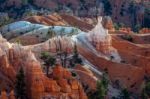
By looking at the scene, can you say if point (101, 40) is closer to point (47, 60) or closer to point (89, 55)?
point (89, 55)

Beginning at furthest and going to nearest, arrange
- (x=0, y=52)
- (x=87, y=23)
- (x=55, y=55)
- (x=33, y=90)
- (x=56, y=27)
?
1. (x=87, y=23)
2. (x=56, y=27)
3. (x=55, y=55)
4. (x=0, y=52)
5. (x=33, y=90)

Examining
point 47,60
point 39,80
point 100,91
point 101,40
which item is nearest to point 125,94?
point 100,91

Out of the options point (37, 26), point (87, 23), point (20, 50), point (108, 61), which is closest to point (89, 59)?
point (108, 61)

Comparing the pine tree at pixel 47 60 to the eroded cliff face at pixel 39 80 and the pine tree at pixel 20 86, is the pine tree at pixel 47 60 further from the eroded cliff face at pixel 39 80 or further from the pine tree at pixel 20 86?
the pine tree at pixel 20 86

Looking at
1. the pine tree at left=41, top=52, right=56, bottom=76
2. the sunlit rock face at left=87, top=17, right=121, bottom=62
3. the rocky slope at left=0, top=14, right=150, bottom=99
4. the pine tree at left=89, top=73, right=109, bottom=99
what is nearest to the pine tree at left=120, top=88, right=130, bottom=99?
the pine tree at left=89, top=73, right=109, bottom=99

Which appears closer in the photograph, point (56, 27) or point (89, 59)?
point (89, 59)

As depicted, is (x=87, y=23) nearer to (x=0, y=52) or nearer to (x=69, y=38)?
(x=69, y=38)
